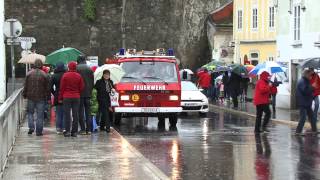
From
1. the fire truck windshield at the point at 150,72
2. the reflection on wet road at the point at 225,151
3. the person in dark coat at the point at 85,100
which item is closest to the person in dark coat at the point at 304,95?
the reflection on wet road at the point at 225,151

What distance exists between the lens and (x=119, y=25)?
54781 millimetres

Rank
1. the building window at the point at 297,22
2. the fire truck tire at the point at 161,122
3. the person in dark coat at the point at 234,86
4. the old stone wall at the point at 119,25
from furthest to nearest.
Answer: the old stone wall at the point at 119,25 < the person in dark coat at the point at 234,86 < the building window at the point at 297,22 < the fire truck tire at the point at 161,122

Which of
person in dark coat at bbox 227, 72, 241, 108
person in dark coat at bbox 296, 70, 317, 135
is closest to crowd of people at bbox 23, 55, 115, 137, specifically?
person in dark coat at bbox 296, 70, 317, 135

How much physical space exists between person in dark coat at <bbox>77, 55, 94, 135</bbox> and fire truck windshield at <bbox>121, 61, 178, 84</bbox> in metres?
3.01

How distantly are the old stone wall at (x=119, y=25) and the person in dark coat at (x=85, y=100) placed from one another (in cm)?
3575

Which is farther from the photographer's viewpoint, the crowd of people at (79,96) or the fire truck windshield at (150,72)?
the fire truck windshield at (150,72)

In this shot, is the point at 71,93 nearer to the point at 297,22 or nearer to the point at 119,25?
the point at 297,22

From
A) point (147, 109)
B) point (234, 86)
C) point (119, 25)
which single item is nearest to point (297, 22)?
point (234, 86)

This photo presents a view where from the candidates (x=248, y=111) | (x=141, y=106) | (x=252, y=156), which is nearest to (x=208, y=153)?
(x=252, y=156)

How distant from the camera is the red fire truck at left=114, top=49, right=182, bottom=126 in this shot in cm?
2056

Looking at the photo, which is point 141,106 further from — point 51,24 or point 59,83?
point 51,24

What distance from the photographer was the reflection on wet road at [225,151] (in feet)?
39.1

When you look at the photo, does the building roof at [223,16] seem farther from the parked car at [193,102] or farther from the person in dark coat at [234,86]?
the parked car at [193,102]

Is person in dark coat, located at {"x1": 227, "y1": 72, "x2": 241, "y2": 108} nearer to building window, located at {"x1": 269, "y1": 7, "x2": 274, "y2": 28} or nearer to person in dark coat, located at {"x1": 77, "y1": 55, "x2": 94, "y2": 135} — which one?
building window, located at {"x1": 269, "y1": 7, "x2": 274, "y2": 28}
